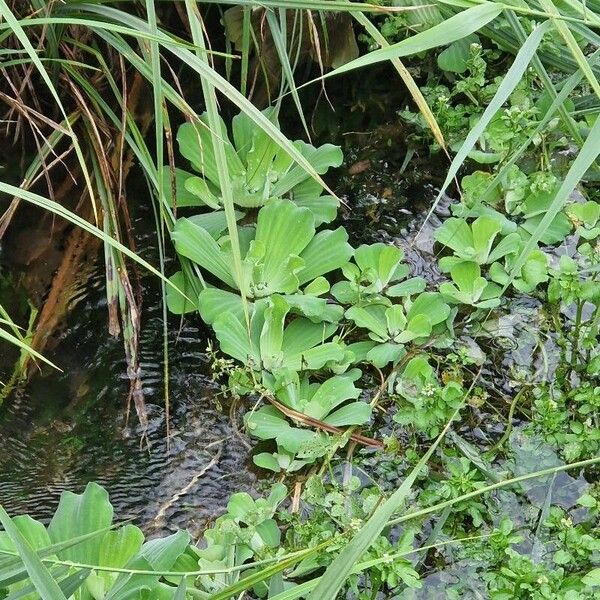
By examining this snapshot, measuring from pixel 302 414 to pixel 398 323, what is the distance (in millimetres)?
234

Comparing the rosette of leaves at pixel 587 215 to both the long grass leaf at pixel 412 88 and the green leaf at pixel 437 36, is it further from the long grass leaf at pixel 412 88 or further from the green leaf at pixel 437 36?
the green leaf at pixel 437 36

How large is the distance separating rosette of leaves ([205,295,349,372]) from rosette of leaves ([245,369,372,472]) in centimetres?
3

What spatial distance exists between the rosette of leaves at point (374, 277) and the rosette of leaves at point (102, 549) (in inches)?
21.3

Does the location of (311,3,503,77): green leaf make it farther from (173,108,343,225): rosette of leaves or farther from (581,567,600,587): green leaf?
(581,567,600,587): green leaf

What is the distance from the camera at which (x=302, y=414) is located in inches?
52.5

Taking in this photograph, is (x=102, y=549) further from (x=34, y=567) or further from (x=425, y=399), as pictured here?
(x=425, y=399)

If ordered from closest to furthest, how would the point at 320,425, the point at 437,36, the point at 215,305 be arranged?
the point at 437,36 → the point at 320,425 → the point at 215,305

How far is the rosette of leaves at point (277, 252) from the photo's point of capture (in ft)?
4.76

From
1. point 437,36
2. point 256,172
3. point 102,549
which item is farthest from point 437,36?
point 102,549

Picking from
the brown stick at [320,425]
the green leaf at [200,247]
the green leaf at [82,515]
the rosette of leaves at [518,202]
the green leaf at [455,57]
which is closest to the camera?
the green leaf at [82,515]

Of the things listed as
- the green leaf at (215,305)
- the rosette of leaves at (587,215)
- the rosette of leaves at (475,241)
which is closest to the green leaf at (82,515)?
the green leaf at (215,305)

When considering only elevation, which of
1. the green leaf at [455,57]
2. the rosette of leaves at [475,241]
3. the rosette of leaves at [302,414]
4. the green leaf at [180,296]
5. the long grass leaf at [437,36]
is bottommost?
the rosette of leaves at [302,414]

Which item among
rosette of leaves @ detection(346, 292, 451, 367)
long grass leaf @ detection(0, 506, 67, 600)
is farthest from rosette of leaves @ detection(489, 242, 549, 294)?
long grass leaf @ detection(0, 506, 67, 600)

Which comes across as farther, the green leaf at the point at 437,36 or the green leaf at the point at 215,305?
the green leaf at the point at 215,305
